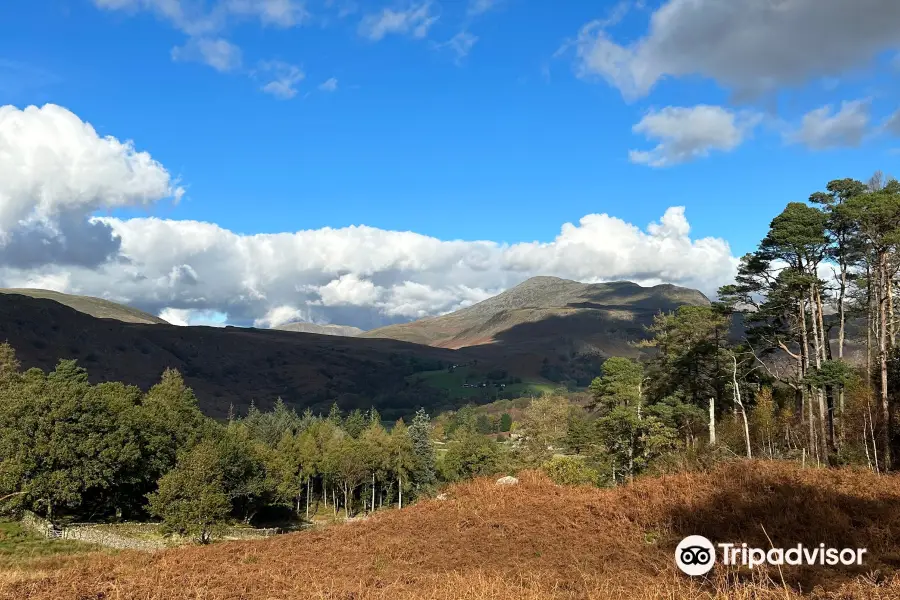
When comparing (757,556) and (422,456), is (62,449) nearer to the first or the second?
(757,556)

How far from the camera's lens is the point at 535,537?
16.6 meters

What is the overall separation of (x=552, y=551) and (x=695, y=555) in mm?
3803

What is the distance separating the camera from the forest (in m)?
29.4

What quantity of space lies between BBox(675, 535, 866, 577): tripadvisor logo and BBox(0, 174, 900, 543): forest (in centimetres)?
984

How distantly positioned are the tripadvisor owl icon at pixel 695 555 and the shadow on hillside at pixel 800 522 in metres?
0.35

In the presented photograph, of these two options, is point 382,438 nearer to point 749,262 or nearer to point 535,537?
point 749,262

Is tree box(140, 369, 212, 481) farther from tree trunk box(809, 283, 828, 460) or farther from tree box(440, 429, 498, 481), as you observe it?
tree trunk box(809, 283, 828, 460)

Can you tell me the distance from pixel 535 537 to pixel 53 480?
136ft

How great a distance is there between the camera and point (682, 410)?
37.4 meters

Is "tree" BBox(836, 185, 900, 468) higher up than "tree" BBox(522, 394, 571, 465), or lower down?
higher up

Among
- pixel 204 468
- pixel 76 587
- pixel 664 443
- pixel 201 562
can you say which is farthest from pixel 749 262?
pixel 204 468

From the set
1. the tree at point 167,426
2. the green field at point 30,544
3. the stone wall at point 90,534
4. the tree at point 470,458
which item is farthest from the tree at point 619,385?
the tree at point 167,426

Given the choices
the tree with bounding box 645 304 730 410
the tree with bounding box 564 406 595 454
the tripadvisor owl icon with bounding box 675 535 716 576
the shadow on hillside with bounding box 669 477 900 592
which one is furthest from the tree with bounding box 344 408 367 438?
the tripadvisor owl icon with bounding box 675 535 716 576

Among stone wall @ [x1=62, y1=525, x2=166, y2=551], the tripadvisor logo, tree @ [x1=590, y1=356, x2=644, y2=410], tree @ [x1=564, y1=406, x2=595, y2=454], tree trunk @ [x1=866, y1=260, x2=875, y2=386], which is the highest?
tree trunk @ [x1=866, y1=260, x2=875, y2=386]
